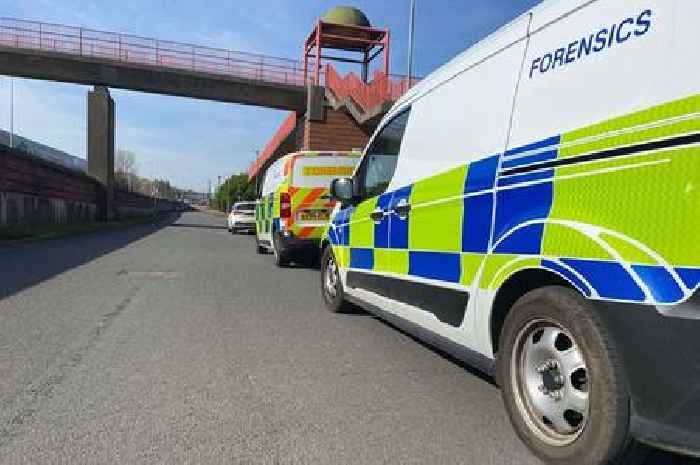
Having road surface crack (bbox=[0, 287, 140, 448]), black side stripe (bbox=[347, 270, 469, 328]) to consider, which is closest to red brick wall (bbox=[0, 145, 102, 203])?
road surface crack (bbox=[0, 287, 140, 448])

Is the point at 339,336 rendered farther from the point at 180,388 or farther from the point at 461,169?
the point at 461,169

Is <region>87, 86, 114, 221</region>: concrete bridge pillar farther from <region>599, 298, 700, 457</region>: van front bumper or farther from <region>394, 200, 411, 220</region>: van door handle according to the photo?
<region>599, 298, 700, 457</region>: van front bumper

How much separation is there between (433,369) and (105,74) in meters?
31.4

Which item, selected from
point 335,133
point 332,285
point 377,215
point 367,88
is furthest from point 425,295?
point 335,133

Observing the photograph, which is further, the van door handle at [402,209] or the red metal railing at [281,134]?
the red metal railing at [281,134]

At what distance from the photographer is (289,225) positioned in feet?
39.3

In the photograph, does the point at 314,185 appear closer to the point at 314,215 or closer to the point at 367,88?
the point at 314,215

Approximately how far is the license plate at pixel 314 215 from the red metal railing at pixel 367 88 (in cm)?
1245

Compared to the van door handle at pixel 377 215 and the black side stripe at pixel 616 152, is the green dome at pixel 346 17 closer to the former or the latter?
the van door handle at pixel 377 215

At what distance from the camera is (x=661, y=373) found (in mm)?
2443

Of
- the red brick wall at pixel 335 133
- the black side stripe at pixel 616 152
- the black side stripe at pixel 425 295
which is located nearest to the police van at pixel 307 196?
the black side stripe at pixel 425 295

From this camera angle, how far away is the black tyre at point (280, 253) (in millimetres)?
12344

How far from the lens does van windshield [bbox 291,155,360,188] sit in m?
11.9

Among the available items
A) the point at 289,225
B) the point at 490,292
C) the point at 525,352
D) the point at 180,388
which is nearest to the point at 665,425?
the point at 525,352
